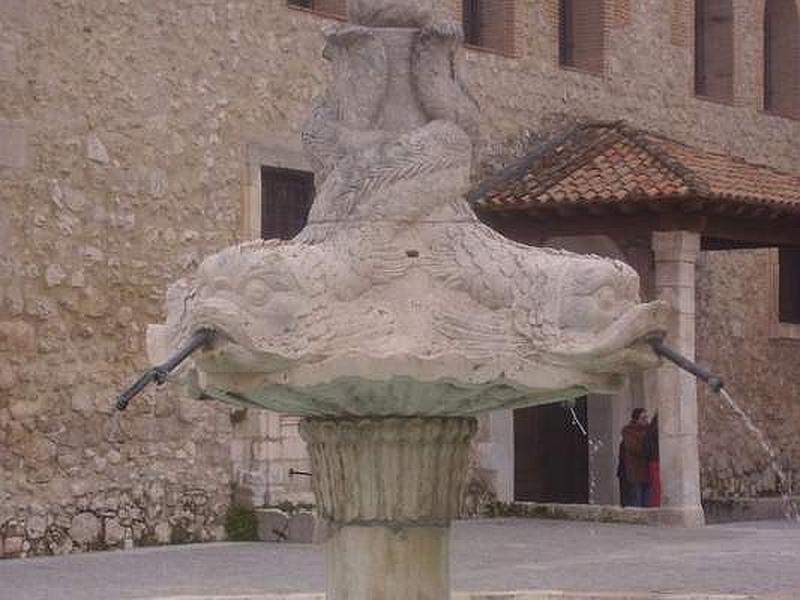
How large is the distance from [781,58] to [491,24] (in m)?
5.90

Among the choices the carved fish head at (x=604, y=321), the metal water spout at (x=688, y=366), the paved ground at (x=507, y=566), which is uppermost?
the carved fish head at (x=604, y=321)

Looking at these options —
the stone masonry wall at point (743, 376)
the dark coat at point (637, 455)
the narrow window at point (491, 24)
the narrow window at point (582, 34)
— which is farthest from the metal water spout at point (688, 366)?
the stone masonry wall at point (743, 376)

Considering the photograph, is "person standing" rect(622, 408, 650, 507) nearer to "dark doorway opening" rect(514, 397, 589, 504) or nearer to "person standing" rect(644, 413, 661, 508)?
"person standing" rect(644, 413, 661, 508)

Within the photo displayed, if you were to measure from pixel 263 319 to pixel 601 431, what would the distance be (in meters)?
13.6

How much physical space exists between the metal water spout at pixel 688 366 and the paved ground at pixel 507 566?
4.20 m

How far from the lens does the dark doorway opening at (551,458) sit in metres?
20.2

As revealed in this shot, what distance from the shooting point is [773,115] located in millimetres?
23031

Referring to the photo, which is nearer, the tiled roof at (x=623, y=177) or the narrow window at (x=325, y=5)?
the tiled roof at (x=623, y=177)

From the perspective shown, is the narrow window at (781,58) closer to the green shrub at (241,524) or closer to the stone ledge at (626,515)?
the stone ledge at (626,515)

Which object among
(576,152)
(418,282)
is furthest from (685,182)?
(418,282)

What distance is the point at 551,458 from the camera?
67.8 feet

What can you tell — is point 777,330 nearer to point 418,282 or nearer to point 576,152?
point 576,152

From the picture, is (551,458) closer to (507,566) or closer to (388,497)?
(507,566)

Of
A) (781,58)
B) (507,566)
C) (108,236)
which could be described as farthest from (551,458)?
(507,566)
